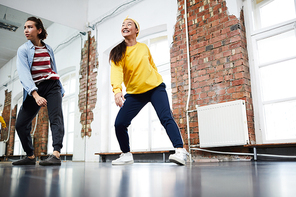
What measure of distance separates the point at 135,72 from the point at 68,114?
4137mm

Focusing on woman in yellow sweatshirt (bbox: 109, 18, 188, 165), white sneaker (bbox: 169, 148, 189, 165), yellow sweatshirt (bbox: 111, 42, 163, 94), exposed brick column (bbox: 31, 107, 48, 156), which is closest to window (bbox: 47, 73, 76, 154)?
exposed brick column (bbox: 31, 107, 48, 156)

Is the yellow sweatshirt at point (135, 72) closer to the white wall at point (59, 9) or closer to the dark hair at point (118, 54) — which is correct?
the dark hair at point (118, 54)

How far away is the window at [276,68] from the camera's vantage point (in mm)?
2941

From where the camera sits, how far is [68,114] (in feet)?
19.1

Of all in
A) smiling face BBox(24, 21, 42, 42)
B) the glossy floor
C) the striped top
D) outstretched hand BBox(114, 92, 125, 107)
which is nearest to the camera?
the glossy floor

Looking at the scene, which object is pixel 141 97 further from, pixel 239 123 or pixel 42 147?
pixel 42 147

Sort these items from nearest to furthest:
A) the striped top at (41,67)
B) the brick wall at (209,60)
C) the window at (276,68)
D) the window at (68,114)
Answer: the striped top at (41,67), the window at (276,68), the brick wall at (209,60), the window at (68,114)

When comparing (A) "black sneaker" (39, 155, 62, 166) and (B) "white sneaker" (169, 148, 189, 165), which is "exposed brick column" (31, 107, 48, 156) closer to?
(A) "black sneaker" (39, 155, 62, 166)

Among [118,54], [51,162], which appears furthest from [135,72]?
[51,162]

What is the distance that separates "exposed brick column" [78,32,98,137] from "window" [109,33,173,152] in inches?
47.7

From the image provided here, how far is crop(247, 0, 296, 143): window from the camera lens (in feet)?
9.65

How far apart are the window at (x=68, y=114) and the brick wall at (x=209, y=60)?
2.92 meters

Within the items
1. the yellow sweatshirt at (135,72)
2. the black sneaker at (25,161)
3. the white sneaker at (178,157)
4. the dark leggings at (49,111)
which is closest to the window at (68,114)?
the black sneaker at (25,161)

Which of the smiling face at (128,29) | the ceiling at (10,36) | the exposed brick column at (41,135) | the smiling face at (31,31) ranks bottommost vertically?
the exposed brick column at (41,135)
